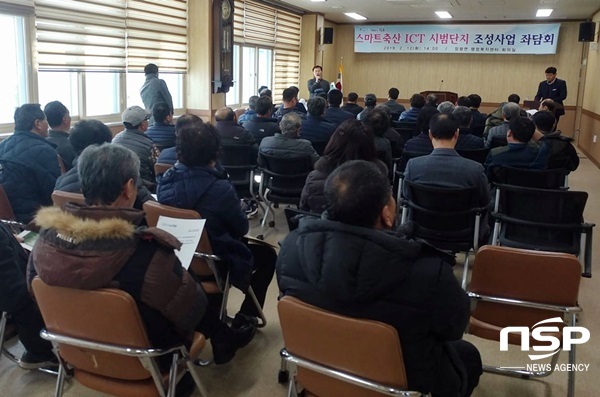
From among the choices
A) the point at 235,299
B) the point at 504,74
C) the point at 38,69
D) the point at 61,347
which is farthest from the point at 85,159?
the point at 504,74

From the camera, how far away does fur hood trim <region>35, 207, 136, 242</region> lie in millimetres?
1770

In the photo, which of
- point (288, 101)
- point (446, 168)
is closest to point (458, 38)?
point (288, 101)

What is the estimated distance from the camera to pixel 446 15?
12648mm

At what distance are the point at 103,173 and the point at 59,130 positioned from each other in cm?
258

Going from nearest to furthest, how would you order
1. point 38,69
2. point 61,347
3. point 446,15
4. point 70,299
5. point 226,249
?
1. point 70,299
2. point 61,347
3. point 226,249
4. point 38,69
5. point 446,15

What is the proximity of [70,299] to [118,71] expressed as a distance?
5.76 meters

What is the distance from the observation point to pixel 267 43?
1112 centimetres

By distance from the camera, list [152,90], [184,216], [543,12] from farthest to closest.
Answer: [543,12], [152,90], [184,216]

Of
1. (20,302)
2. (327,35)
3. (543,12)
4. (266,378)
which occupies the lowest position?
(266,378)

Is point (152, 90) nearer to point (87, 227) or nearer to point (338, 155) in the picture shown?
point (338, 155)

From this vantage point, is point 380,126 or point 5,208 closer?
point 5,208

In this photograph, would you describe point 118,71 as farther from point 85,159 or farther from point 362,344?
point 362,344

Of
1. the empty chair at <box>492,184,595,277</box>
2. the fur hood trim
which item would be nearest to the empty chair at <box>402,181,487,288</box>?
the empty chair at <box>492,184,595,277</box>

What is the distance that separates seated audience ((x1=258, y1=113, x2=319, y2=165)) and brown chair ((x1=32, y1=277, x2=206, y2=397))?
9.28 ft
